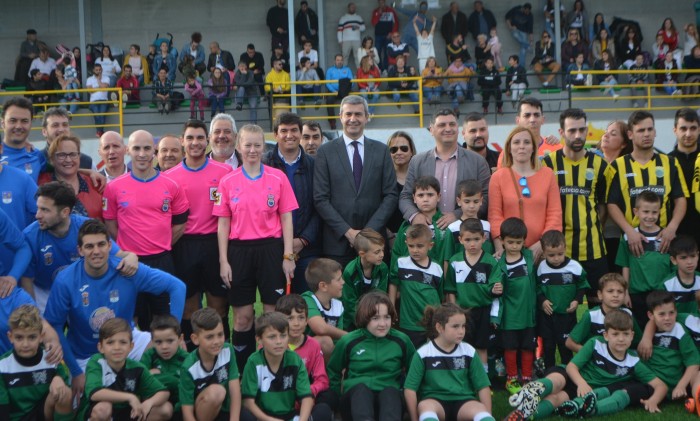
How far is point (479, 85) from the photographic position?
782 inches

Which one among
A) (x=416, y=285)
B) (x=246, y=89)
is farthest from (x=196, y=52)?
(x=416, y=285)

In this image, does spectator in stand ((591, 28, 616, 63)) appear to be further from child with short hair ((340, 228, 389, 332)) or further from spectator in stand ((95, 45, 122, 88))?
child with short hair ((340, 228, 389, 332))

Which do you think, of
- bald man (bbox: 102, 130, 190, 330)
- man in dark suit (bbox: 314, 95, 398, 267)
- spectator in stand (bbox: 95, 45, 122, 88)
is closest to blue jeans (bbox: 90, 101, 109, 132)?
spectator in stand (bbox: 95, 45, 122, 88)

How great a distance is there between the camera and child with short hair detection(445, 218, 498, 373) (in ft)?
22.2

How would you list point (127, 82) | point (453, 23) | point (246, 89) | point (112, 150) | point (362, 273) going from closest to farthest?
point (362, 273) < point (112, 150) < point (246, 89) < point (127, 82) < point (453, 23)

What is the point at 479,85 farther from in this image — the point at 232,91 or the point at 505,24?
the point at 232,91

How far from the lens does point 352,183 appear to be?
718 centimetres

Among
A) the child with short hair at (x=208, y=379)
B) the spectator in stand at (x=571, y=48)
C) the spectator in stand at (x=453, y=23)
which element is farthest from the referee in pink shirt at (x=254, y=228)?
the spectator in stand at (x=453, y=23)

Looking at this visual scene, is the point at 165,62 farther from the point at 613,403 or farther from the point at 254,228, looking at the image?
the point at 613,403

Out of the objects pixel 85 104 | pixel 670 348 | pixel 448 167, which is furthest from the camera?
pixel 85 104

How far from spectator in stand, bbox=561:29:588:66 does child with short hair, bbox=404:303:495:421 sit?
15.9 metres

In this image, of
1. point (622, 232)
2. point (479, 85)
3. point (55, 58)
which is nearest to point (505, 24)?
point (479, 85)

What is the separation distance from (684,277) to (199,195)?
396 cm

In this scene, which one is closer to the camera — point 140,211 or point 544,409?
point 544,409
